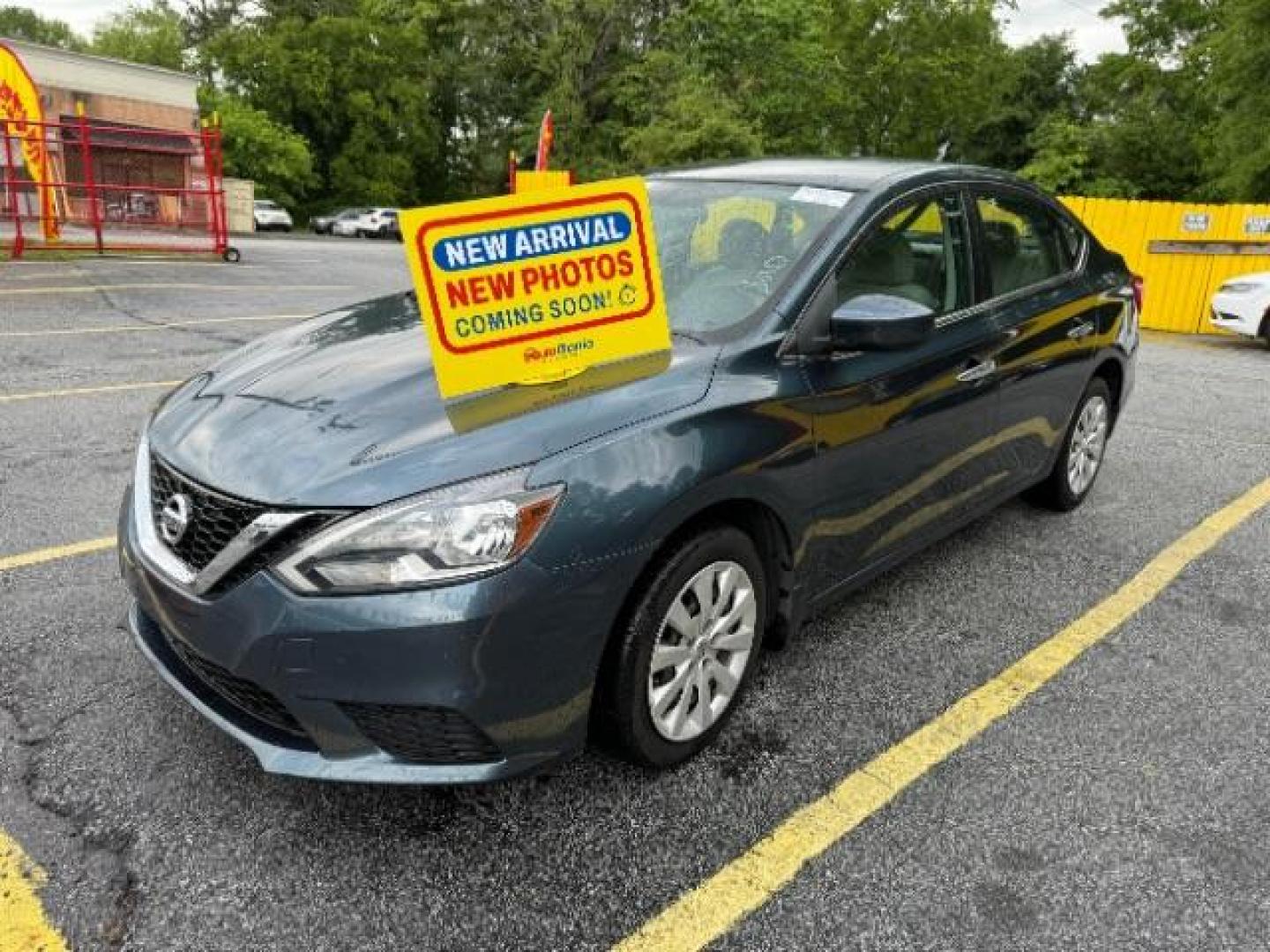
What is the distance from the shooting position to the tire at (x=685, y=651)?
7.52 feet

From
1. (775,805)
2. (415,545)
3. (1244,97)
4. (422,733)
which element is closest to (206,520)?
(415,545)

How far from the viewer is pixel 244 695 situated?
215 centimetres

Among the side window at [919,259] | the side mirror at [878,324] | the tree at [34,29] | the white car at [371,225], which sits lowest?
the white car at [371,225]

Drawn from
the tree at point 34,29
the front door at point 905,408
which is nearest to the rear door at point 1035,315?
the front door at point 905,408

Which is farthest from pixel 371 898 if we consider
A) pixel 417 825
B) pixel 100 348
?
pixel 100 348

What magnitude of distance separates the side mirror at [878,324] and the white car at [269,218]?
1362 inches

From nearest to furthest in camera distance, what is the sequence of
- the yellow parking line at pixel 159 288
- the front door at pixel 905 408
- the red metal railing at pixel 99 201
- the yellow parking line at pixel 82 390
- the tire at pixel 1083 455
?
the front door at pixel 905 408 → the tire at pixel 1083 455 → the yellow parking line at pixel 82 390 → the yellow parking line at pixel 159 288 → the red metal railing at pixel 99 201

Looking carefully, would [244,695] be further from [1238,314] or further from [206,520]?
[1238,314]

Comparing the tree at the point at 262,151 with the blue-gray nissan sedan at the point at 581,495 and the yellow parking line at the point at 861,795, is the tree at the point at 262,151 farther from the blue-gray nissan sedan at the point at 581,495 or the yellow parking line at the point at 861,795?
the yellow parking line at the point at 861,795

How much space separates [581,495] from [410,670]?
510 millimetres

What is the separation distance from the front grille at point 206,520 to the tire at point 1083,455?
3503mm

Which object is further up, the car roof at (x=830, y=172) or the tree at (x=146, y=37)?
the tree at (x=146, y=37)

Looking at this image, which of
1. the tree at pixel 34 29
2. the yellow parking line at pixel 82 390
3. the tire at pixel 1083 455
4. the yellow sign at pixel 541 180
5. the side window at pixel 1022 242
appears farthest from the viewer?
the tree at pixel 34 29

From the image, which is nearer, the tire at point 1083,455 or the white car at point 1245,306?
the tire at point 1083,455
